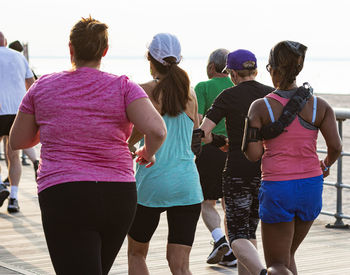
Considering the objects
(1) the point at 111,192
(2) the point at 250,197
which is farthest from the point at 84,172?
(2) the point at 250,197

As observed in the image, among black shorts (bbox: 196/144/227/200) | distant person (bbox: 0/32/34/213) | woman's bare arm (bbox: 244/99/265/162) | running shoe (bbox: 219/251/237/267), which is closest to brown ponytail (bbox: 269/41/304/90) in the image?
woman's bare arm (bbox: 244/99/265/162)

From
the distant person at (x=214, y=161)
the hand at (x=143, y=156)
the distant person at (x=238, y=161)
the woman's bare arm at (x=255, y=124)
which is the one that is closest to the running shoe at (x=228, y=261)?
the distant person at (x=214, y=161)

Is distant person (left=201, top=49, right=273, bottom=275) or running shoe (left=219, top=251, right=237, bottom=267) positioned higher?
distant person (left=201, top=49, right=273, bottom=275)

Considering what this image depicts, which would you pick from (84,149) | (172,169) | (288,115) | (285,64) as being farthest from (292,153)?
(84,149)

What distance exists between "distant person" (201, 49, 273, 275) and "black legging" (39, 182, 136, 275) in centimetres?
169

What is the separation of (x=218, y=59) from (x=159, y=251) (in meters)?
1.74

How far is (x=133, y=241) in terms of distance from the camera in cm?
431

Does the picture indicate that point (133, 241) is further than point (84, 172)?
Yes

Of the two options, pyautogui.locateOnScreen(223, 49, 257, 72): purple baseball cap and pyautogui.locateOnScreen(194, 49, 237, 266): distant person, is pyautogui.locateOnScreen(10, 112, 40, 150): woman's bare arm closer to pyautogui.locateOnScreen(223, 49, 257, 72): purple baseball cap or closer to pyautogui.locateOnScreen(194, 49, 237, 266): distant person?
pyautogui.locateOnScreen(223, 49, 257, 72): purple baseball cap

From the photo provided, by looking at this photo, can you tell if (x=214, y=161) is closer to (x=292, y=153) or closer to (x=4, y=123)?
(x=292, y=153)

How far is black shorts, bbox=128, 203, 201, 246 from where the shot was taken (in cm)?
422

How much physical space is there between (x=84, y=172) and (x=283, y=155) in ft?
3.78

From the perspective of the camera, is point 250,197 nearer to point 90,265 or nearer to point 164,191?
point 164,191

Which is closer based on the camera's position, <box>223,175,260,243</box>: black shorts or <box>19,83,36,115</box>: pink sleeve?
<box>19,83,36,115</box>: pink sleeve
